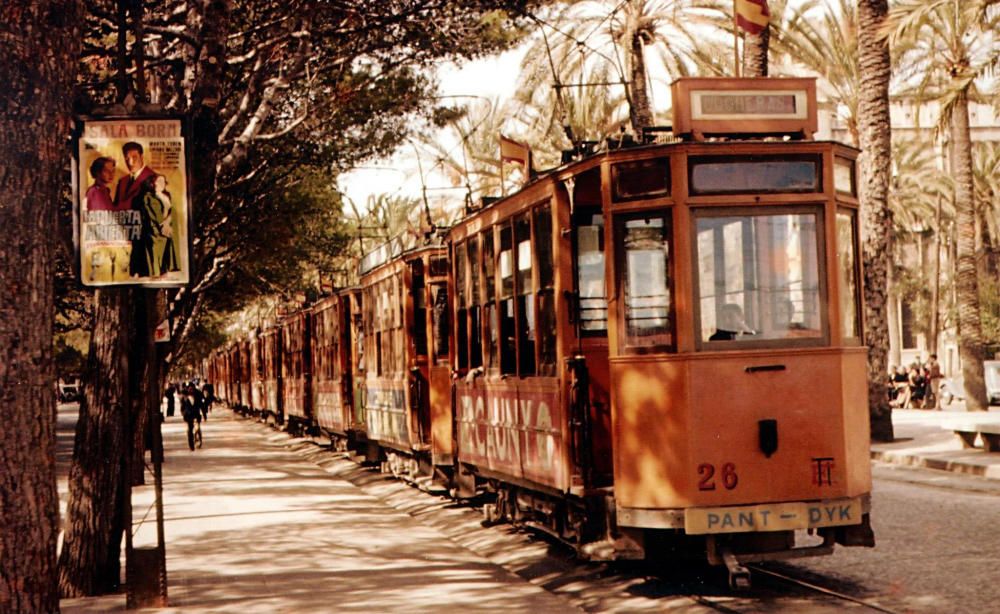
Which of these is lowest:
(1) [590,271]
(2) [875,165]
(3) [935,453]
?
(3) [935,453]

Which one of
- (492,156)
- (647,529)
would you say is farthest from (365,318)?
(492,156)

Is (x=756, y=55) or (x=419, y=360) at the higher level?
(x=756, y=55)

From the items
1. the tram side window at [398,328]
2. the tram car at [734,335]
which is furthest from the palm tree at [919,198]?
the tram car at [734,335]

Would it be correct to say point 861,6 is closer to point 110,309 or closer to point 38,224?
point 110,309

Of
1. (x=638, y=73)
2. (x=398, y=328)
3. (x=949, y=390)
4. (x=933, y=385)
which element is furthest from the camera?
(x=949, y=390)

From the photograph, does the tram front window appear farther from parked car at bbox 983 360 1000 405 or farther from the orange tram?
parked car at bbox 983 360 1000 405

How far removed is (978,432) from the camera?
22.5m

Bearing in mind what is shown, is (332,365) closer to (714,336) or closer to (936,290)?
(714,336)

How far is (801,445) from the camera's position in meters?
9.94

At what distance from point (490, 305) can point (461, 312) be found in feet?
4.60

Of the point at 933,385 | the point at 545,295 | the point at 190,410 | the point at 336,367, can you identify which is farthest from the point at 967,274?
the point at 545,295

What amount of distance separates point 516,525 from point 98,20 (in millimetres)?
7761

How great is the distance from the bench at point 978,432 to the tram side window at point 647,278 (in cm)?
1317

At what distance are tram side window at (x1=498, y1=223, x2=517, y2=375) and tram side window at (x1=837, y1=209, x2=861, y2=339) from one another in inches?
125
